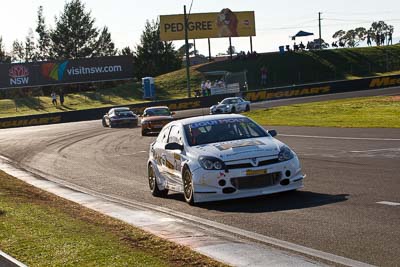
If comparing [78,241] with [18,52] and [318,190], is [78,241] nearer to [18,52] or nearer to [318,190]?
[318,190]

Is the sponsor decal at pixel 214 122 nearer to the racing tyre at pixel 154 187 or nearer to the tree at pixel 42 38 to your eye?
the racing tyre at pixel 154 187

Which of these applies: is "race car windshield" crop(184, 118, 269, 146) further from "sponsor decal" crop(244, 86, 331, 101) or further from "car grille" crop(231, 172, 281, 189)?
"sponsor decal" crop(244, 86, 331, 101)

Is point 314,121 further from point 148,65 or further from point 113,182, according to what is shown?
point 148,65

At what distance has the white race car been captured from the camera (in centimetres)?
1196

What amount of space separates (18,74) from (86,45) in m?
44.3

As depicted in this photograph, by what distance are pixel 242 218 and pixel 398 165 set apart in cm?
576

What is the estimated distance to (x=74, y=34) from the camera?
4582 inches

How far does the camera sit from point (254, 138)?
12.9m

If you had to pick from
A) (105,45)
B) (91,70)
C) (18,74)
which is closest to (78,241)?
(18,74)

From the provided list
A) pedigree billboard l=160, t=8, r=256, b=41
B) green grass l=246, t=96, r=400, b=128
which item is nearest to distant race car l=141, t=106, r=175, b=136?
green grass l=246, t=96, r=400, b=128

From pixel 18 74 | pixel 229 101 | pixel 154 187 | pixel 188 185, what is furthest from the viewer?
pixel 18 74

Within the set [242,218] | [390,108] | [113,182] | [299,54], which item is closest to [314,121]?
[390,108]

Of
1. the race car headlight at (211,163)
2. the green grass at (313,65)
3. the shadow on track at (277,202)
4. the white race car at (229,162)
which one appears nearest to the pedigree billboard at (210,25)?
the green grass at (313,65)

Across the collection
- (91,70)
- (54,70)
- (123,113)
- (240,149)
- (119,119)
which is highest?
(54,70)
